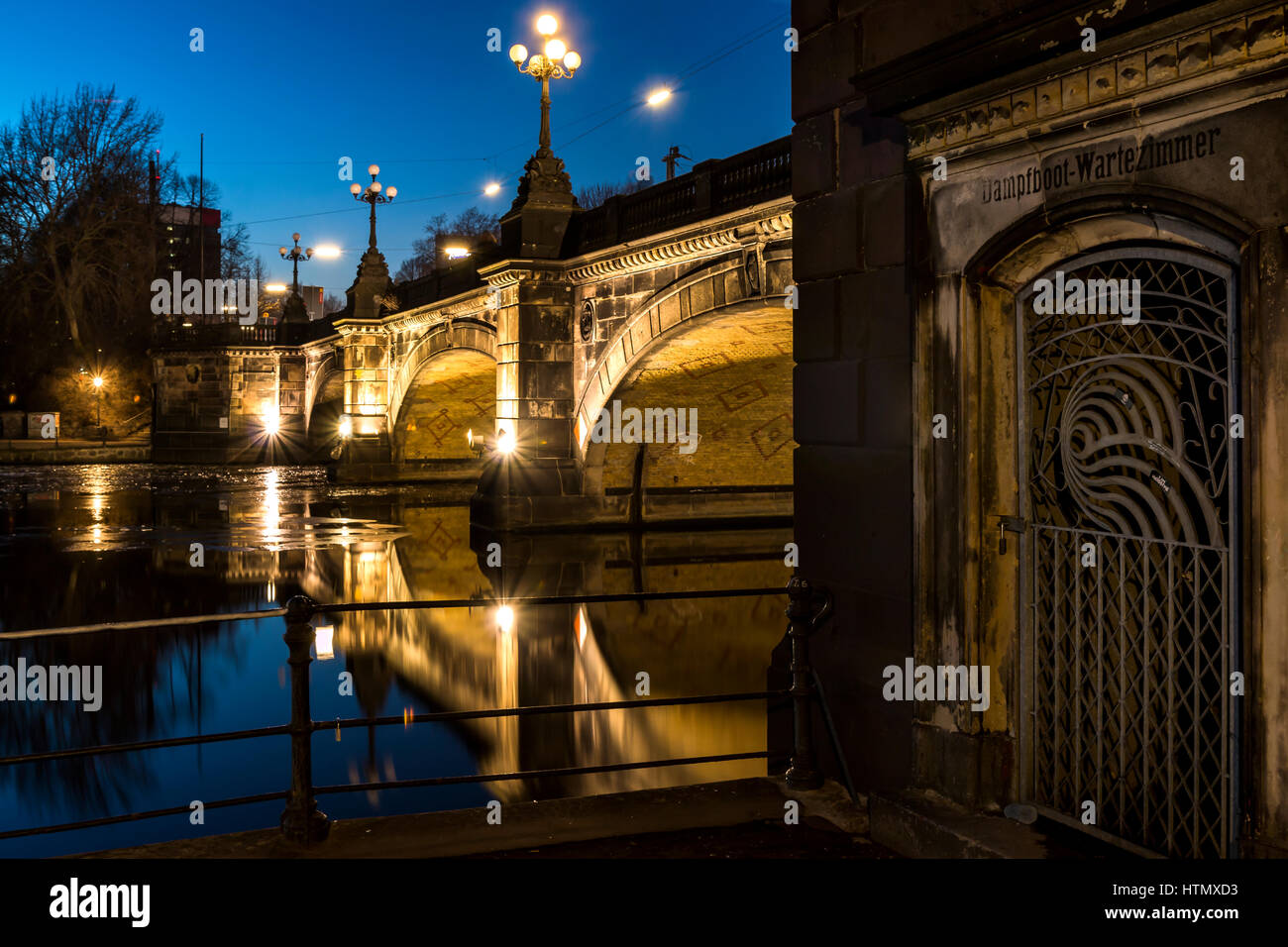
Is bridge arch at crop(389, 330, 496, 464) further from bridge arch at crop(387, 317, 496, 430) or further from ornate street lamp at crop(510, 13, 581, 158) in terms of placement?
ornate street lamp at crop(510, 13, 581, 158)

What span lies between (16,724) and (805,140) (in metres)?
7.96

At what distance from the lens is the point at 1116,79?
4109 mm

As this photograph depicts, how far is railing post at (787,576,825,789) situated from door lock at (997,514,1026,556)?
0.91 m

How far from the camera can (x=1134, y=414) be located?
14.4ft

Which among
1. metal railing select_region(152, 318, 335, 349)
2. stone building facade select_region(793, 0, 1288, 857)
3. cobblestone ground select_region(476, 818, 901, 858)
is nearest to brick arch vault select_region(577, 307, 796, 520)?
stone building facade select_region(793, 0, 1288, 857)

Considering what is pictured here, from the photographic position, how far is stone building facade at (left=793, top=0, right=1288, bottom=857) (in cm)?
368

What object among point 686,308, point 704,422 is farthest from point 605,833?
point 704,422

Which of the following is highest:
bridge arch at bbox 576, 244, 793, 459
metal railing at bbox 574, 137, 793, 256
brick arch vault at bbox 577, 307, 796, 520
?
metal railing at bbox 574, 137, 793, 256

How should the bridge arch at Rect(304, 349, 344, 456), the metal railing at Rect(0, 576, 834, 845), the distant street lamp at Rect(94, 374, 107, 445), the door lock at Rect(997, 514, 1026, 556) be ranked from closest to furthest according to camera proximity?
the metal railing at Rect(0, 576, 834, 845)
the door lock at Rect(997, 514, 1026, 556)
the bridge arch at Rect(304, 349, 344, 456)
the distant street lamp at Rect(94, 374, 107, 445)

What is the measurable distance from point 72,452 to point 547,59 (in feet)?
118

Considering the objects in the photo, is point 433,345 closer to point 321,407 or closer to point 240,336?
point 321,407

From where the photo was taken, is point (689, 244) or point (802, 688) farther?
point (689, 244)
